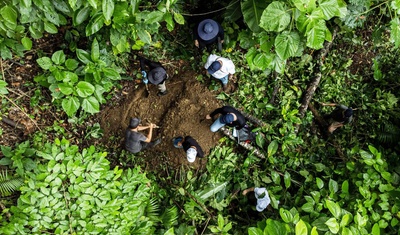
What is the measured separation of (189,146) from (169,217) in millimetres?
1302

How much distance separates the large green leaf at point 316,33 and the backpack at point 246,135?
3.09m

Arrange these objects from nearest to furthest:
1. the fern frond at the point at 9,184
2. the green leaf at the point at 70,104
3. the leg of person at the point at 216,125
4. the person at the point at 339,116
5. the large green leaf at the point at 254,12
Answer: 1. the large green leaf at the point at 254,12
2. the green leaf at the point at 70,104
3. the fern frond at the point at 9,184
4. the leg of person at the point at 216,125
5. the person at the point at 339,116

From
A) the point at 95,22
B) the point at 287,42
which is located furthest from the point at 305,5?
the point at 95,22

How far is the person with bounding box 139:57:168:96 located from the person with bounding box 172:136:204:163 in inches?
43.7

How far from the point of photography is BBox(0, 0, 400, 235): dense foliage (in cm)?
383

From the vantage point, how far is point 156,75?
5758 millimetres


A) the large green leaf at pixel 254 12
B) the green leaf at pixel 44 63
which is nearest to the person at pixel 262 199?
the large green leaf at pixel 254 12

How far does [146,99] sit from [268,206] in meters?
3.27

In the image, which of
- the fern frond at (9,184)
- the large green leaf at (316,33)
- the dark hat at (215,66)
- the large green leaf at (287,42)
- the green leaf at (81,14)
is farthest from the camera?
the dark hat at (215,66)

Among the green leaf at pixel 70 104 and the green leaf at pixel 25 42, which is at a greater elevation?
the green leaf at pixel 25 42

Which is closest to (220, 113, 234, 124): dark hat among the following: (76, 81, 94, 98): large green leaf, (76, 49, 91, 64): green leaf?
(76, 81, 94, 98): large green leaf

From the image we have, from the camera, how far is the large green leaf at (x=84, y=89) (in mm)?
4406

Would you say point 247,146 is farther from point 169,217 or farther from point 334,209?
point 334,209

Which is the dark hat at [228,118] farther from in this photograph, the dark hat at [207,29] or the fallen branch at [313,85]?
the fallen branch at [313,85]
